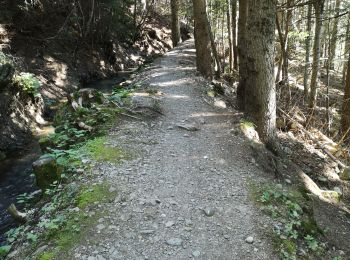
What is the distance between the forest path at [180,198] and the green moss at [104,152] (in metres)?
0.20

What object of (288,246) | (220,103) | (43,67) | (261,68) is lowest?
(288,246)

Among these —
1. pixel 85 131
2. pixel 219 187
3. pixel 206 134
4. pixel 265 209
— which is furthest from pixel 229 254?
pixel 85 131

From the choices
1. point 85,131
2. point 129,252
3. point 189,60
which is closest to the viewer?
point 129,252

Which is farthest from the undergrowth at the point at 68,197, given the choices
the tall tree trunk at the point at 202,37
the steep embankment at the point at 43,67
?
the tall tree trunk at the point at 202,37

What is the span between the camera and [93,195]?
199 inches

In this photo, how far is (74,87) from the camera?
15055 mm

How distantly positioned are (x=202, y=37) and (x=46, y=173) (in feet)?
25.7

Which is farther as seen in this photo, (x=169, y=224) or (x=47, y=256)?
(x=169, y=224)

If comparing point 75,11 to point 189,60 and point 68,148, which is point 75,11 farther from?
point 68,148

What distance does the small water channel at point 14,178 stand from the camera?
647cm

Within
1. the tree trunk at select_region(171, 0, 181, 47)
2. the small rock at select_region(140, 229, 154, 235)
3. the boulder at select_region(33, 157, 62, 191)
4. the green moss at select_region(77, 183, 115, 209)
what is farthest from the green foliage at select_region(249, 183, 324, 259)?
the tree trunk at select_region(171, 0, 181, 47)

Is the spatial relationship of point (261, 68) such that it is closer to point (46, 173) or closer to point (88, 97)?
point (88, 97)

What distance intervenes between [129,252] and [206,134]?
3860mm

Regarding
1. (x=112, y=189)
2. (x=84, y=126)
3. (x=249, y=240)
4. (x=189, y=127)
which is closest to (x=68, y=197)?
(x=112, y=189)
